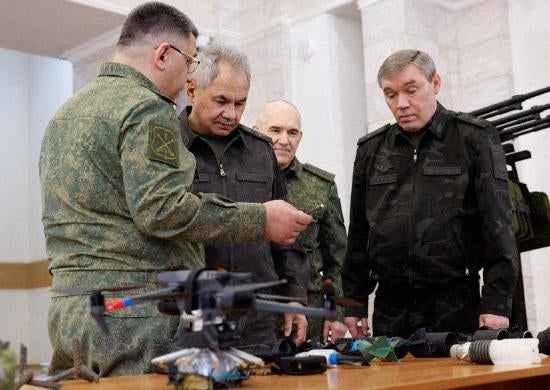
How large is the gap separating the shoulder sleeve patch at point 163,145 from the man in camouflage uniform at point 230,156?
2.43 ft

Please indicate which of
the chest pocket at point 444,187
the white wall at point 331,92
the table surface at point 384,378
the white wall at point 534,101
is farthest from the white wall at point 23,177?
the table surface at point 384,378

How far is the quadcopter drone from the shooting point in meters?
1.30

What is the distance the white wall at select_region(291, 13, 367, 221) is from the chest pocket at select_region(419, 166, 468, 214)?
2929mm

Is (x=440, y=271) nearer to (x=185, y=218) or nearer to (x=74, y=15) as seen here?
(x=185, y=218)

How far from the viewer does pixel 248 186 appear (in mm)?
2822

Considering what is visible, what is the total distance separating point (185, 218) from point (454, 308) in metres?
1.23

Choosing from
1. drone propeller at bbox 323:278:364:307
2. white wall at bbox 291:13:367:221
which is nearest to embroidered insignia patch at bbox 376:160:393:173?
drone propeller at bbox 323:278:364:307

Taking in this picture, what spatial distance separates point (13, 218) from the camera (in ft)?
33.4

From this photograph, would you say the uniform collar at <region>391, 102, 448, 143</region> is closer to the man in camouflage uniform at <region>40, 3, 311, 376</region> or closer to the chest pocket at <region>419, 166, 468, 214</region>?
the chest pocket at <region>419, 166, 468, 214</region>

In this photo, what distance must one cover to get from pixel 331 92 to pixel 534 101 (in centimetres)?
142

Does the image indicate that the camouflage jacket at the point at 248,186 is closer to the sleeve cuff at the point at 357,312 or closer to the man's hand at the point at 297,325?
the man's hand at the point at 297,325

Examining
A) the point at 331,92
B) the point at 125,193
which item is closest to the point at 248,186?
the point at 125,193

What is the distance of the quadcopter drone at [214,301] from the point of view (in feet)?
4.27

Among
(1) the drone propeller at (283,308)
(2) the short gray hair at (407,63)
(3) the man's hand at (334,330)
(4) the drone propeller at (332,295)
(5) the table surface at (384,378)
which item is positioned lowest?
(5) the table surface at (384,378)
